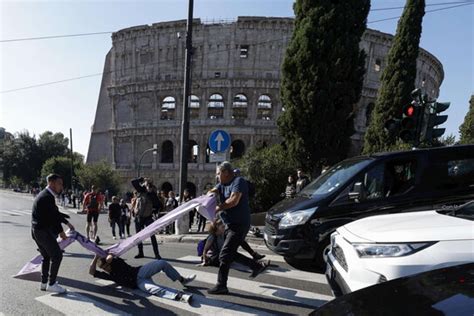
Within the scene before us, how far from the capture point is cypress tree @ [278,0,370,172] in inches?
599

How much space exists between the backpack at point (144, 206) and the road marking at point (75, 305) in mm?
3042

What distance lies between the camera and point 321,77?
1521 cm

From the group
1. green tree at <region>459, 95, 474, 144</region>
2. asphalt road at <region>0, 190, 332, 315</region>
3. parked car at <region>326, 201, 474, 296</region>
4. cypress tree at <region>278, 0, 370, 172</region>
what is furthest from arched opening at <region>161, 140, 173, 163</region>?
parked car at <region>326, 201, 474, 296</region>

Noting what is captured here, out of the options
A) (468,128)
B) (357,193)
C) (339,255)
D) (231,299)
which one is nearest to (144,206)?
(231,299)

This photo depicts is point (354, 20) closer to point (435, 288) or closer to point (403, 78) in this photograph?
point (403, 78)

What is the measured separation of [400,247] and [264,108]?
40.6 m

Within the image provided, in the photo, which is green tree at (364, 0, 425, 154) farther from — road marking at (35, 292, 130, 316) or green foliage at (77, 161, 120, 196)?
green foliage at (77, 161, 120, 196)

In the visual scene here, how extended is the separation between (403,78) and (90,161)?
46241mm

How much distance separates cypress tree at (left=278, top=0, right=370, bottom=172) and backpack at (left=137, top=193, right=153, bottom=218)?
29.1 ft

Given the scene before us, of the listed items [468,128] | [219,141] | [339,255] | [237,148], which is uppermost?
[468,128]

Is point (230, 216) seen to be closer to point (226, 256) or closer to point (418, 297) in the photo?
point (226, 256)

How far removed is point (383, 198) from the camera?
222 inches

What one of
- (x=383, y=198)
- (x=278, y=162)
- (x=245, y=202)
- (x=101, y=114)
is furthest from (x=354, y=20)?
(x=101, y=114)

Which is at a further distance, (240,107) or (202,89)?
(240,107)
